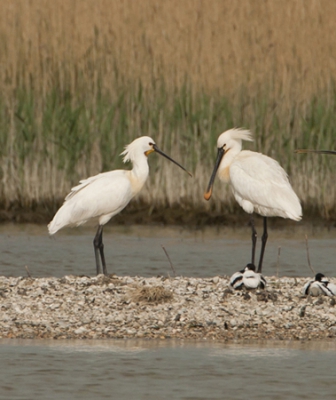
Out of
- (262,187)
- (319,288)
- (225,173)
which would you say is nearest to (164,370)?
(319,288)

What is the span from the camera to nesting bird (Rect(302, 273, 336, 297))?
9286mm

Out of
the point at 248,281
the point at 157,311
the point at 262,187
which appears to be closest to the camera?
the point at 157,311

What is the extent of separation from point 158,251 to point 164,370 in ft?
18.8

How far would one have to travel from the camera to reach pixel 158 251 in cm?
1263

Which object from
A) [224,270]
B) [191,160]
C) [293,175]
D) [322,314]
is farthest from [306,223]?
[322,314]

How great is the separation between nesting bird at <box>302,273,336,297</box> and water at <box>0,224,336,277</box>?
186 cm

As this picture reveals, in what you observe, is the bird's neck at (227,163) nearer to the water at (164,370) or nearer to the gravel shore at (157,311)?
the gravel shore at (157,311)

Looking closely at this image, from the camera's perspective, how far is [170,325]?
8523 mm

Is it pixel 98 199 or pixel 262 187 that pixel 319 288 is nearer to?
pixel 262 187

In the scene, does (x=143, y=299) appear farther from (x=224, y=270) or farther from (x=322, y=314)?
(x=224, y=270)

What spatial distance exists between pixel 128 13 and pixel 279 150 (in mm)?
2895

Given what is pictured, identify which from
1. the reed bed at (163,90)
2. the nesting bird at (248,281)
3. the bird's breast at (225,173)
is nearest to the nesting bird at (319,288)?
the nesting bird at (248,281)

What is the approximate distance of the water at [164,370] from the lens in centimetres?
633

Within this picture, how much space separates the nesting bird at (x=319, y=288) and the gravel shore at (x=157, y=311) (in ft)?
0.17
